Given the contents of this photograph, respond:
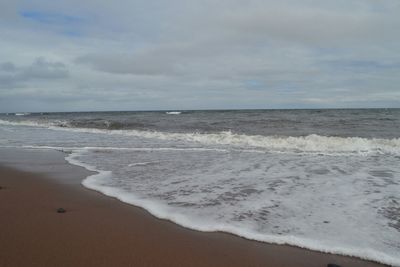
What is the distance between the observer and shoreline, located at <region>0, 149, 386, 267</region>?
341cm

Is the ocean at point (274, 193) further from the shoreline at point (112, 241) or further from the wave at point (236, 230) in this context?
the shoreline at point (112, 241)

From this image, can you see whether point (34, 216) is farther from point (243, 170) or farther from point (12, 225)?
point (243, 170)

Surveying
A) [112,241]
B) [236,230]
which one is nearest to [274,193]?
[236,230]

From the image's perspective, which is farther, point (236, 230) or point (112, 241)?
point (236, 230)

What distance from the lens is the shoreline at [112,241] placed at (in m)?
3.41

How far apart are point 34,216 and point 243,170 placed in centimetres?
465

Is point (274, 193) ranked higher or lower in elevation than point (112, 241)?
higher

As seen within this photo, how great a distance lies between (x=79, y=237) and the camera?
3879mm

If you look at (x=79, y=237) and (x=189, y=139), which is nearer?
(x=79, y=237)

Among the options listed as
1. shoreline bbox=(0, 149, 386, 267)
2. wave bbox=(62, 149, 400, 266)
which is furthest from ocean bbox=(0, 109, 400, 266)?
shoreline bbox=(0, 149, 386, 267)

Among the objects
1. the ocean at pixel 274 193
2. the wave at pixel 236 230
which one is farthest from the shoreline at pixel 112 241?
the ocean at pixel 274 193

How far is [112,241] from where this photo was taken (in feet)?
12.5

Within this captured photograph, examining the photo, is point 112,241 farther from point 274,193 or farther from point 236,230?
point 274,193

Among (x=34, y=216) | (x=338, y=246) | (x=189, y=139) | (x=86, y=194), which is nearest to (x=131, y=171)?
(x=86, y=194)
